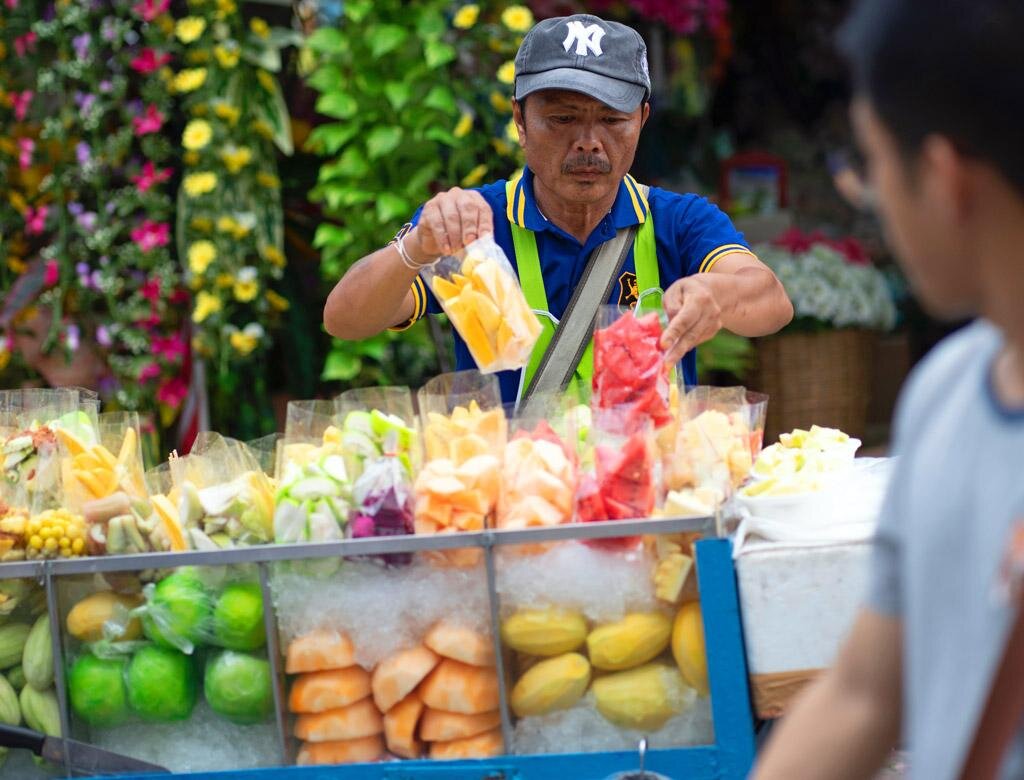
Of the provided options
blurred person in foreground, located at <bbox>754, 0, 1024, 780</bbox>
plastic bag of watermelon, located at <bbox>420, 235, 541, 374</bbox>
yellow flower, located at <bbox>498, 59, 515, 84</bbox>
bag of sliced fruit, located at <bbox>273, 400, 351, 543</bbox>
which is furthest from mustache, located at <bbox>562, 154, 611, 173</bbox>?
yellow flower, located at <bbox>498, 59, 515, 84</bbox>

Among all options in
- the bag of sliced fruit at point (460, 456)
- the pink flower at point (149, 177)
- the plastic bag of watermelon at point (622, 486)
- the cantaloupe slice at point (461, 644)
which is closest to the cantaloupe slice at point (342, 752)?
the cantaloupe slice at point (461, 644)

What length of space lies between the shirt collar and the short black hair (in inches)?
69.7

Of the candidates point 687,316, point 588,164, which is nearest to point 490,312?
point 687,316

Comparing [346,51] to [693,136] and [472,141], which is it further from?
[693,136]

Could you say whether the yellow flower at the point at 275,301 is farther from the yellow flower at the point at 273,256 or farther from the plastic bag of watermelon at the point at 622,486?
the plastic bag of watermelon at the point at 622,486

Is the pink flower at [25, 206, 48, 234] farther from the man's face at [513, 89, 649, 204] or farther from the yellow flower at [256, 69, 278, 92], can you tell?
the man's face at [513, 89, 649, 204]

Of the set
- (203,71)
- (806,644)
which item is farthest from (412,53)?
(806,644)

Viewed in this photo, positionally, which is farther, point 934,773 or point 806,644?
Answer: point 806,644

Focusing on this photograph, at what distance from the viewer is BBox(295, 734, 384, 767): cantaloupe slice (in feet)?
6.15

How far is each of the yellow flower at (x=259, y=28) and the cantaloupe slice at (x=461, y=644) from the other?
10.4 feet

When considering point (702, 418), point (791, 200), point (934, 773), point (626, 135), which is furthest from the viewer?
point (791, 200)

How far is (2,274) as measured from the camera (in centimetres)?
459

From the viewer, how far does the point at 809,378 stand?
5.61 meters

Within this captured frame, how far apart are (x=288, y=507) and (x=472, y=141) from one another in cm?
277
